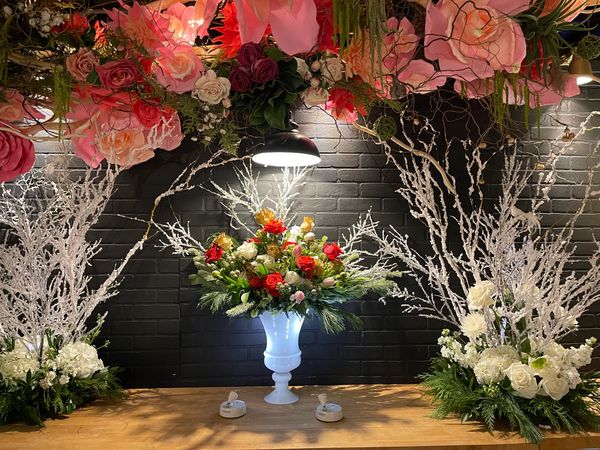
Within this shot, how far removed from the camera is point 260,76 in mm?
1183

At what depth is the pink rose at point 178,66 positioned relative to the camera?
1115 millimetres

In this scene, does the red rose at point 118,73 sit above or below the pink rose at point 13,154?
above

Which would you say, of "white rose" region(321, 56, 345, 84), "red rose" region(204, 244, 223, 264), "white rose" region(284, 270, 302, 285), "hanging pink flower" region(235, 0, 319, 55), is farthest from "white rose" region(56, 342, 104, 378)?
"hanging pink flower" region(235, 0, 319, 55)

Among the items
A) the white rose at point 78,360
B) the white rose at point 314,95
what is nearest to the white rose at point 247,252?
the white rose at point 78,360

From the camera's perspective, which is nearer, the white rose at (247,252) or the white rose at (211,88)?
the white rose at (211,88)

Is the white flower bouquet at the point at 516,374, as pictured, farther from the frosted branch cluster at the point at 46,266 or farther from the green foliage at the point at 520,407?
the frosted branch cluster at the point at 46,266

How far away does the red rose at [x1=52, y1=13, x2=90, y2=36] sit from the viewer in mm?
1097

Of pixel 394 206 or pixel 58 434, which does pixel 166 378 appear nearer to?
pixel 58 434

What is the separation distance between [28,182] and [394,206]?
187cm

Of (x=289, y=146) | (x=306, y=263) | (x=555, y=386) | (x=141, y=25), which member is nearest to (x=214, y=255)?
(x=306, y=263)

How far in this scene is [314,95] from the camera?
131 centimetres

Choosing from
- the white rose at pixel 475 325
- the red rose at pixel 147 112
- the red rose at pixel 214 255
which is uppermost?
the red rose at pixel 147 112

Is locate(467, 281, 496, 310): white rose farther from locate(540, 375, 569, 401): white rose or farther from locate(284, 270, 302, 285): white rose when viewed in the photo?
locate(284, 270, 302, 285): white rose

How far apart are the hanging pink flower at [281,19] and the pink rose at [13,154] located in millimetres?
647
